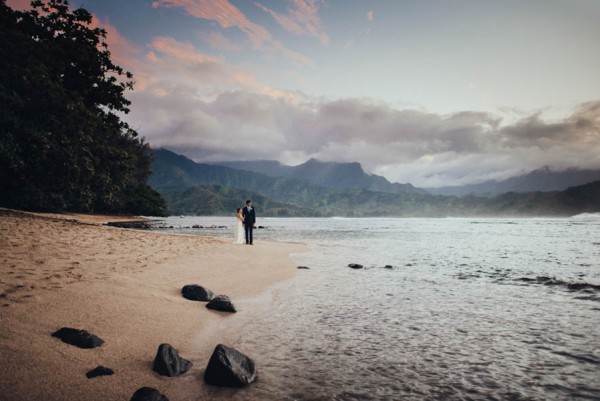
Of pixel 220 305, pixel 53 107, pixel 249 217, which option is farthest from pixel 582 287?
pixel 53 107

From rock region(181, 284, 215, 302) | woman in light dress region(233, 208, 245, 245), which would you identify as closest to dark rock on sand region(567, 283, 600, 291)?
rock region(181, 284, 215, 302)

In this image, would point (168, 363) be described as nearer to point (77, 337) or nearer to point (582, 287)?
point (77, 337)

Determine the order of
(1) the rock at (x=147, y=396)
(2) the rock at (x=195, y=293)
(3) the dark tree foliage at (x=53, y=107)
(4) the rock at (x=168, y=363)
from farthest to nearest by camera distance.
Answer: (3) the dark tree foliage at (x=53, y=107) → (2) the rock at (x=195, y=293) → (4) the rock at (x=168, y=363) → (1) the rock at (x=147, y=396)

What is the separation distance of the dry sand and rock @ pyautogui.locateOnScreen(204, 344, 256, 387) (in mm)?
451

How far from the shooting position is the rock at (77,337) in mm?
5199

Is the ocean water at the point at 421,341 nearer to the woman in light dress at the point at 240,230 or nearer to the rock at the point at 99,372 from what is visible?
the rock at the point at 99,372

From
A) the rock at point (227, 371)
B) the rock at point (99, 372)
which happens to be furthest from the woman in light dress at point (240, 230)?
the rock at point (99, 372)

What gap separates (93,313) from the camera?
6.49 metres

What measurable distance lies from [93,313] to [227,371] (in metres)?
3.65

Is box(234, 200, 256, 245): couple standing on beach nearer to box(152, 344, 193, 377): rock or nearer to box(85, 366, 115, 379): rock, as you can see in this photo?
box(152, 344, 193, 377): rock

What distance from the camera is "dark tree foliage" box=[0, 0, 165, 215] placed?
24859mm

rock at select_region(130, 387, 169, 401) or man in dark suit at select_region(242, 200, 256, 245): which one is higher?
man in dark suit at select_region(242, 200, 256, 245)

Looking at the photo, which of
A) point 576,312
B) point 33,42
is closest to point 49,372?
point 576,312

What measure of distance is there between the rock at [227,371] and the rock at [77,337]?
2.11m
